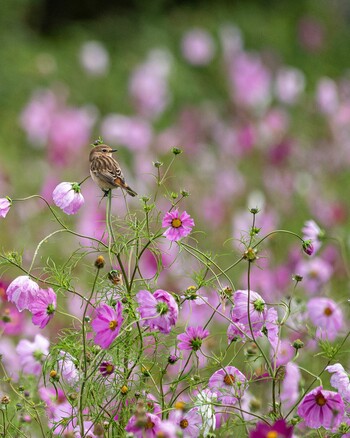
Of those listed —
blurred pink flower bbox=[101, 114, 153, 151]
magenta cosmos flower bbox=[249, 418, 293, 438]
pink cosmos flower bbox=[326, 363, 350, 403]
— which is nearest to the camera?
magenta cosmos flower bbox=[249, 418, 293, 438]

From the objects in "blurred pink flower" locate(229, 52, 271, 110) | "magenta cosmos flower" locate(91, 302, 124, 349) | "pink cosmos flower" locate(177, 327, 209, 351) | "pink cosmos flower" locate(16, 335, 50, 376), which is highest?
"blurred pink flower" locate(229, 52, 271, 110)

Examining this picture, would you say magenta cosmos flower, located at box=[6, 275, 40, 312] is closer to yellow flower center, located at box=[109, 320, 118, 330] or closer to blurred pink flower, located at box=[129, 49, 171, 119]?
yellow flower center, located at box=[109, 320, 118, 330]

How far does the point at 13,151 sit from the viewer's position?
14.0 feet

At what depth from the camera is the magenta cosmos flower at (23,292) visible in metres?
1.29

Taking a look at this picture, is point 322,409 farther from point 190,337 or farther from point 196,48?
point 196,48

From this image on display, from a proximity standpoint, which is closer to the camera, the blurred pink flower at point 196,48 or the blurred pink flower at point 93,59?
the blurred pink flower at point 93,59

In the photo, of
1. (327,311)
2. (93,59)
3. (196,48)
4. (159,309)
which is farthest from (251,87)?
(159,309)

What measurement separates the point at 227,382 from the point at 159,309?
0.18 metres

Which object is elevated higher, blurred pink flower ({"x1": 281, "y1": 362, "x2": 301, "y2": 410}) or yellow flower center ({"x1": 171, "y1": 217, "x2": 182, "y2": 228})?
yellow flower center ({"x1": 171, "y1": 217, "x2": 182, "y2": 228})

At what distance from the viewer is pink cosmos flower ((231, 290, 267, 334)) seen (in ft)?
4.21

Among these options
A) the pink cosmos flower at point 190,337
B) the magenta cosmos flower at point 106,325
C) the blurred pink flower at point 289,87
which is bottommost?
the magenta cosmos flower at point 106,325

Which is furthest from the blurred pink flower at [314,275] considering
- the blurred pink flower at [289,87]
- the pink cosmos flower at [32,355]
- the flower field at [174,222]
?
the blurred pink flower at [289,87]

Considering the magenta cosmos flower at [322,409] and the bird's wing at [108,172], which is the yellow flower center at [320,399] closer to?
the magenta cosmos flower at [322,409]

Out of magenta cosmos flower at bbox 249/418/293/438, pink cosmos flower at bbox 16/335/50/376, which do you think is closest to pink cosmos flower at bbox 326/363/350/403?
magenta cosmos flower at bbox 249/418/293/438
